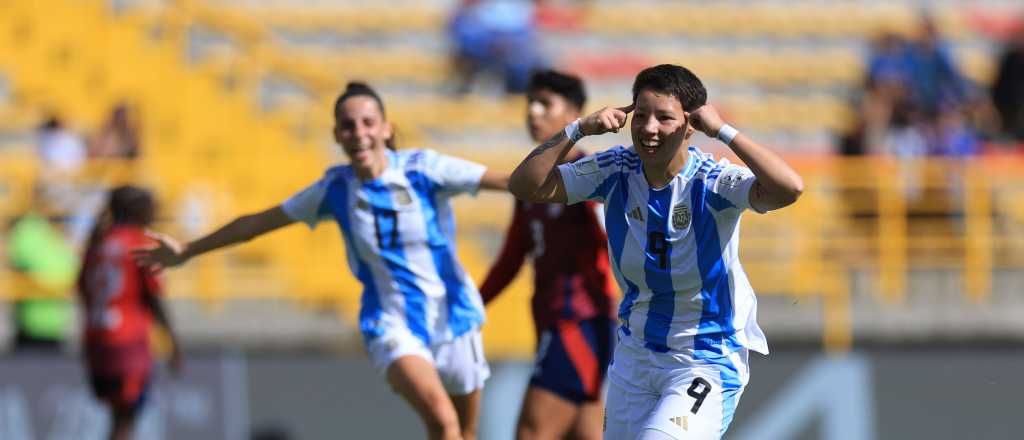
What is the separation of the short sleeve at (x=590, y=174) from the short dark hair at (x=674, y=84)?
1.38ft

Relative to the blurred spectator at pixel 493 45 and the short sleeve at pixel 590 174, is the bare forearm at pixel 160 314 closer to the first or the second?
the short sleeve at pixel 590 174

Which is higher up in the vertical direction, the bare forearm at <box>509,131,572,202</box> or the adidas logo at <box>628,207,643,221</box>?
the bare forearm at <box>509,131,572,202</box>

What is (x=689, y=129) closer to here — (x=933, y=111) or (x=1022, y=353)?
(x=1022, y=353)

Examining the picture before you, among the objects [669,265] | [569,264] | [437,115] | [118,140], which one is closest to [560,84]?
[569,264]

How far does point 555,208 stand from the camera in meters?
8.60

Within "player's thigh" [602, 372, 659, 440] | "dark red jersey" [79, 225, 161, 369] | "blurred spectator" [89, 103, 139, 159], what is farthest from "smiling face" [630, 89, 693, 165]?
"blurred spectator" [89, 103, 139, 159]

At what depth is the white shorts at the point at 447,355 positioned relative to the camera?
26.9ft

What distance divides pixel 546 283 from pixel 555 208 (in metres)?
0.39

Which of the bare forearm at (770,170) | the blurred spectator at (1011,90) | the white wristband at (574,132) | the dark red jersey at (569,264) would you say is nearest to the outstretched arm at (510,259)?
the dark red jersey at (569,264)

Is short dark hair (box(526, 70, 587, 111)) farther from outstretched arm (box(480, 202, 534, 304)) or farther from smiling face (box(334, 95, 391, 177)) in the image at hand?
smiling face (box(334, 95, 391, 177))

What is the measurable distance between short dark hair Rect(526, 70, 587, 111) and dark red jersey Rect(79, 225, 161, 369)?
4175 millimetres

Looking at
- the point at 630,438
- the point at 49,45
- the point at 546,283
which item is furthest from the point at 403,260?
the point at 49,45

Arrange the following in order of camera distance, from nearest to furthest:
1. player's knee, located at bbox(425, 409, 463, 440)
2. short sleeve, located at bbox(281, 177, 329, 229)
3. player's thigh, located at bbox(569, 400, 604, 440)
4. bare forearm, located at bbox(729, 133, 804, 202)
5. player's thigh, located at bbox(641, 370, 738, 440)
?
bare forearm, located at bbox(729, 133, 804, 202) < player's thigh, located at bbox(641, 370, 738, 440) < player's knee, located at bbox(425, 409, 463, 440) < short sleeve, located at bbox(281, 177, 329, 229) < player's thigh, located at bbox(569, 400, 604, 440)

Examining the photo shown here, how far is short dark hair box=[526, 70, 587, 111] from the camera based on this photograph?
27.8 feet
